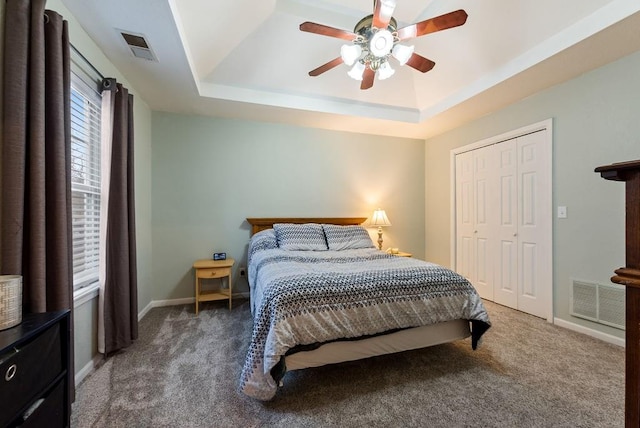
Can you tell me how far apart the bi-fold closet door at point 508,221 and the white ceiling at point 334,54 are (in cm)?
63

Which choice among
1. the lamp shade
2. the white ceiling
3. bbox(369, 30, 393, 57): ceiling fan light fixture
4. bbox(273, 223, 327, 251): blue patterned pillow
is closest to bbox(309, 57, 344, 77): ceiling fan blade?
bbox(369, 30, 393, 57): ceiling fan light fixture

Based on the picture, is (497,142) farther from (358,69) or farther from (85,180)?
(85,180)

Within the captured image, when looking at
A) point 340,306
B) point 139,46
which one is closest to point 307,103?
point 139,46

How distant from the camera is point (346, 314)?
67.1 inches

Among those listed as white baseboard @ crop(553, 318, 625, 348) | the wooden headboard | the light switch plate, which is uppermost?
the light switch plate

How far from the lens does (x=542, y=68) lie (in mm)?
2447

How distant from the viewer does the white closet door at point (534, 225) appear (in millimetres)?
2816

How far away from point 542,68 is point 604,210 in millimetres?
1386

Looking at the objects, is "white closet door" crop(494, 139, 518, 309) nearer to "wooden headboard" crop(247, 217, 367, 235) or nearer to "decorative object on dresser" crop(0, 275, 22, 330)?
"wooden headboard" crop(247, 217, 367, 235)

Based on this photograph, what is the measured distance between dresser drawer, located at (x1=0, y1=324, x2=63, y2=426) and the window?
93cm

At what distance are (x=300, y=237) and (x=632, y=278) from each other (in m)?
2.75

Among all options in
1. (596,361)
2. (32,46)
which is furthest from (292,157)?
(596,361)

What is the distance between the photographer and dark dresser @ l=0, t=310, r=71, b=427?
893mm

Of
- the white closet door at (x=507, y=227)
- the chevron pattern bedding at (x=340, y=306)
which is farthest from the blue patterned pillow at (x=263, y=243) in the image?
the white closet door at (x=507, y=227)
